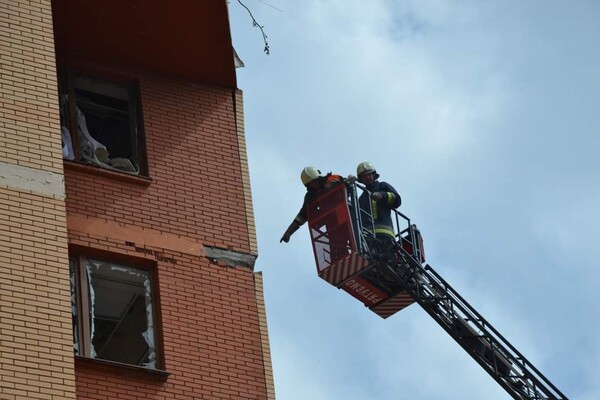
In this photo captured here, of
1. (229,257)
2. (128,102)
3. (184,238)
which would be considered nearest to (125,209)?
(184,238)

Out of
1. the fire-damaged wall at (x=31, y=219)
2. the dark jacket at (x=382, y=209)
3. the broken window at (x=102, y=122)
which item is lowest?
the fire-damaged wall at (x=31, y=219)

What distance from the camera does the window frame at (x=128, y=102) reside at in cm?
1727

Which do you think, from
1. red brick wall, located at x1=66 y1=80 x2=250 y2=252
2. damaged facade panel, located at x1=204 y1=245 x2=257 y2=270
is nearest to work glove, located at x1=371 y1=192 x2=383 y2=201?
red brick wall, located at x1=66 y1=80 x2=250 y2=252

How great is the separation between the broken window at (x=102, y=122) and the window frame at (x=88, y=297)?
1436 millimetres

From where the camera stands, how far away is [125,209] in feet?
53.8

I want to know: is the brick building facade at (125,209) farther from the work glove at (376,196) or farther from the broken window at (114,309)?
the work glove at (376,196)

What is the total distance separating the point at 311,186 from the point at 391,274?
185 centimetres

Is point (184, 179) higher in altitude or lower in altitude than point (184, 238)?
higher

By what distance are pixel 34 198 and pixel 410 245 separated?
9.33 metres

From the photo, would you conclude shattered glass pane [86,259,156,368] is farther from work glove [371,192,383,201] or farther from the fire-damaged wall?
work glove [371,192,383,201]

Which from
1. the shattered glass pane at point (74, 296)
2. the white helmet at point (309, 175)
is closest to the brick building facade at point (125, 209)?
the shattered glass pane at point (74, 296)

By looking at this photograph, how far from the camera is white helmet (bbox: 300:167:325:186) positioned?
72.0 feet

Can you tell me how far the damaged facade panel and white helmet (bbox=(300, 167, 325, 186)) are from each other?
5237 millimetres

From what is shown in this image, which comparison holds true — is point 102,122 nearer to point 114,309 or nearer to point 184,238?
point 184,238
